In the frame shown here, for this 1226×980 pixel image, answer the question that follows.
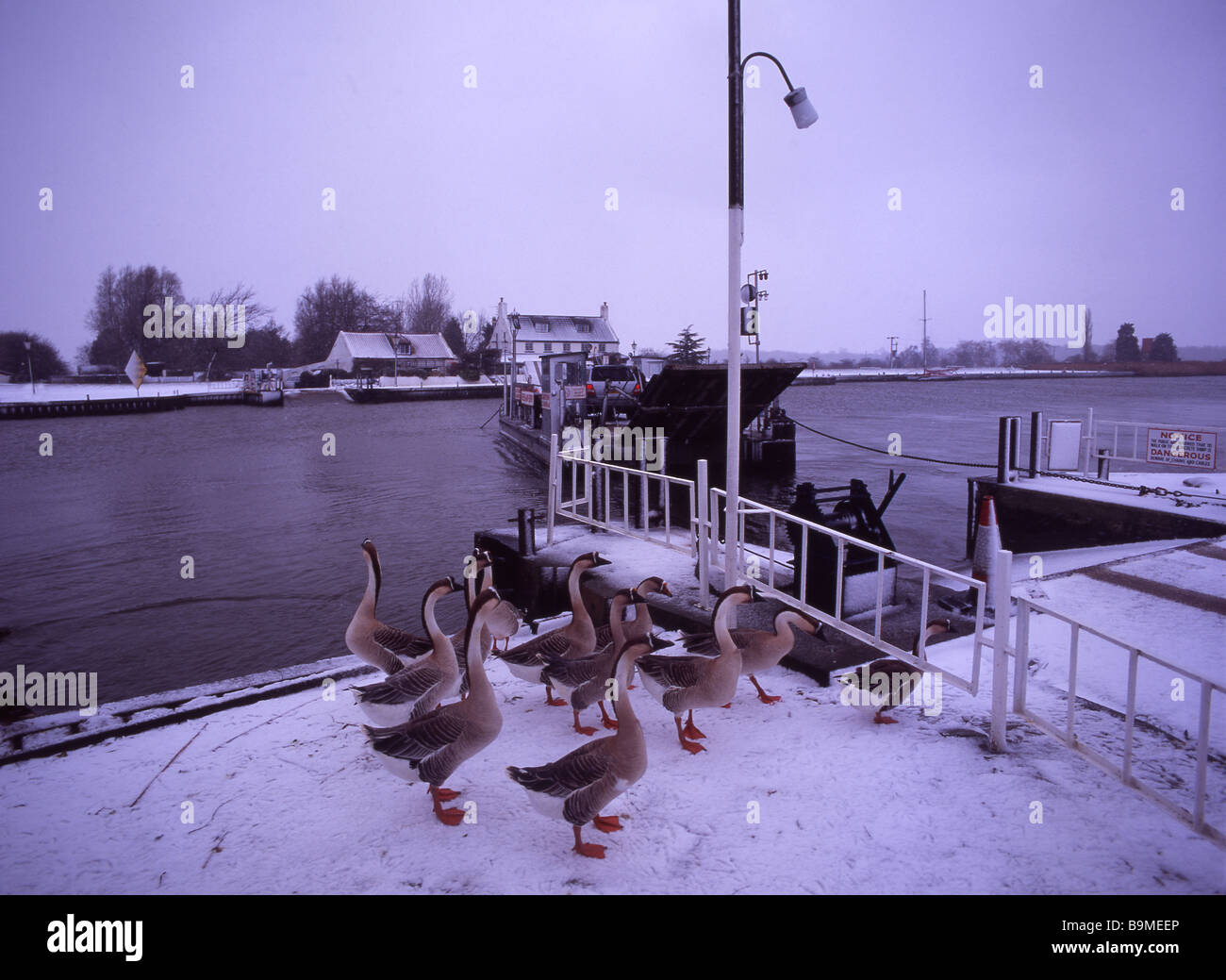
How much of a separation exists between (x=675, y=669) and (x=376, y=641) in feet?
8.20

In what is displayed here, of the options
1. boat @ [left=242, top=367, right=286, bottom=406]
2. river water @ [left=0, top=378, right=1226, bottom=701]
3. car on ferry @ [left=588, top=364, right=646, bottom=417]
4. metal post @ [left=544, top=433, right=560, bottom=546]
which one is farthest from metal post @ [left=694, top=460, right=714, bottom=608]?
boat @ [left=242, top=367, right=286, bottom=406]

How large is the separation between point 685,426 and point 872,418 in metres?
45.8

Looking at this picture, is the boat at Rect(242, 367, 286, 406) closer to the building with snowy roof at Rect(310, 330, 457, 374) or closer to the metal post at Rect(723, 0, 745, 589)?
the building with snowy roof at Rect(310, 330, 457, 374)

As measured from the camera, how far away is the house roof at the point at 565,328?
48.4m

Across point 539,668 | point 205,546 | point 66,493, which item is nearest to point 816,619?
point 539,668

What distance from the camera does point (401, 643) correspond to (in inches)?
223

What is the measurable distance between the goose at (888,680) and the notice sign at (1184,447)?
11.7 meters

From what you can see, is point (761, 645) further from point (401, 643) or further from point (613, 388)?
point (613, 388)

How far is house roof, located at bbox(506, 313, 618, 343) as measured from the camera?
48406 mm

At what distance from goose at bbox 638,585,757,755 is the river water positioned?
7.09 m

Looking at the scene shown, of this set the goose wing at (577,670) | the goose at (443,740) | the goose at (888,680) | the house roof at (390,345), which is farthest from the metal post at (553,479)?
the house roof at (390,345)

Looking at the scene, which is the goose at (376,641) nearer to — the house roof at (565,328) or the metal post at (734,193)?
the metal post at (734,193)

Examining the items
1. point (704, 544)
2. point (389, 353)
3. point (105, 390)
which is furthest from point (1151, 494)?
point (389, 353)
